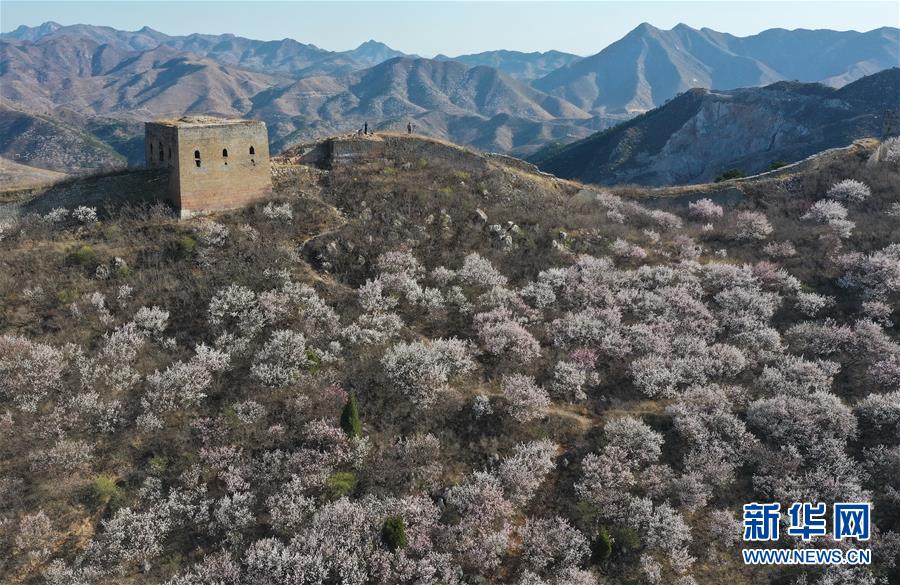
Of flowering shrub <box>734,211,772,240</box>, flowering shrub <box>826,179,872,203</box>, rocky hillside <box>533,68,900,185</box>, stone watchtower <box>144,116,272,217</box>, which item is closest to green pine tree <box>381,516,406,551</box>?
stone watchtower <box>144,116,272,217</box>

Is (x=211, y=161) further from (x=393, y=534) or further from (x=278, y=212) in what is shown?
(x=393, y=534)

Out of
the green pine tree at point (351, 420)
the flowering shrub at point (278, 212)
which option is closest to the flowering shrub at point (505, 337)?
the green pine tree at point (351, 420)

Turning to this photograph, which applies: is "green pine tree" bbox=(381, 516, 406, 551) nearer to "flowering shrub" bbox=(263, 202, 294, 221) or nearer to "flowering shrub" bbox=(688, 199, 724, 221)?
"flowering shrub" bbox=(263, 202, 294, 221)

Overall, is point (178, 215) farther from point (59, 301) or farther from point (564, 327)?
point (564, 327)

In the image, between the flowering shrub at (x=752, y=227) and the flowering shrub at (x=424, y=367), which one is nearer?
the flowering shrub at (x=424, y=367)

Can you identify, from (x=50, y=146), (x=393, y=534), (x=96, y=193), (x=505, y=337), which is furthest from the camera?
(x=50, y=146)

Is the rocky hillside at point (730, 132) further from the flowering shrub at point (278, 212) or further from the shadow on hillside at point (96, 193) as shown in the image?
the shadow on hillside at point (96, 193)

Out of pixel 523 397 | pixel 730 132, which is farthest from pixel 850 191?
pixel 730 132

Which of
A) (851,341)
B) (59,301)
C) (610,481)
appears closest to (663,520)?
(610,481)
